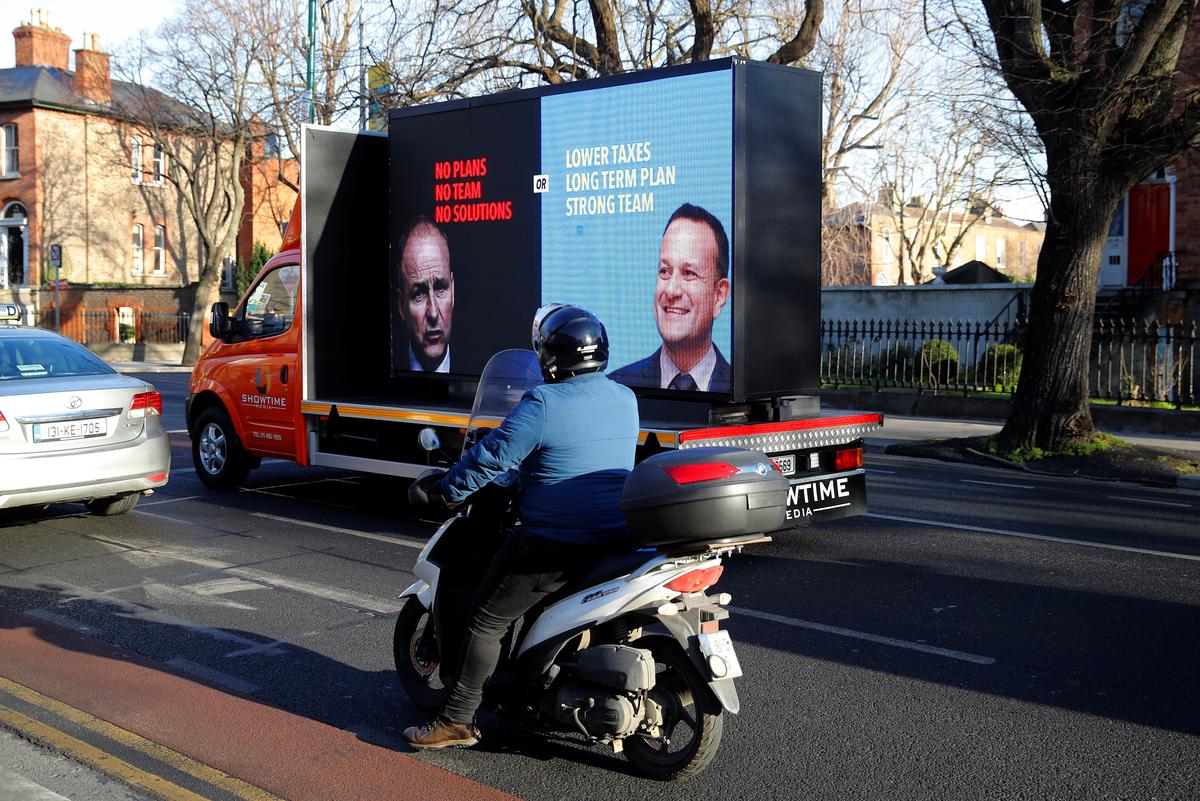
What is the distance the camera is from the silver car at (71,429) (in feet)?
29.1

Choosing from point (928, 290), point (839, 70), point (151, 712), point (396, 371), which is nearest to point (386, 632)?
point (151, 712)

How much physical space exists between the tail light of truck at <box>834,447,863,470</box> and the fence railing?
3501 centimetres

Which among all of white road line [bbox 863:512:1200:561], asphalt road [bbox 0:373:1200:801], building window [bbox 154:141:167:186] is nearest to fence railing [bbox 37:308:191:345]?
building window [bbox 154:141:167:186]

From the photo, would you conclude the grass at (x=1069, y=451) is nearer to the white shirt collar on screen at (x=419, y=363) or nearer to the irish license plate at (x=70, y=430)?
the white shirt collar on screen at (x=419, y=363)

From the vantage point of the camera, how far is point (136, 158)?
46562 millimetres

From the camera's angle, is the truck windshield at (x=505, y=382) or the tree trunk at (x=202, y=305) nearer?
the truck windshield at (x=505, y=382)

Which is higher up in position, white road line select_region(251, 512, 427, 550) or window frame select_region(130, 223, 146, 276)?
window frame select_region(130, 223, 146, 276)

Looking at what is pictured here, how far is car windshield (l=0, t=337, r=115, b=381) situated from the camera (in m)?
9.48

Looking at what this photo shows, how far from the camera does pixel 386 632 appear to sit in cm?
657

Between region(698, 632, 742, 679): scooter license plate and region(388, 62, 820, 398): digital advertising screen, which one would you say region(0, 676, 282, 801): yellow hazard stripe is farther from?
region(388, 62, 820, 398): digital advertising screen

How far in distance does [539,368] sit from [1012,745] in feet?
7.93

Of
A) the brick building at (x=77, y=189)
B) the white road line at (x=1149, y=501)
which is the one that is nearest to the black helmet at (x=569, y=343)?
the white road line at (x=1149, y=501)

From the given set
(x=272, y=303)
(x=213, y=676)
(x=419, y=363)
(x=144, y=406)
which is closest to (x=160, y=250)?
(x=272, y=303)

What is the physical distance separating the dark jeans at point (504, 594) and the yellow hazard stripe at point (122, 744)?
78cm
